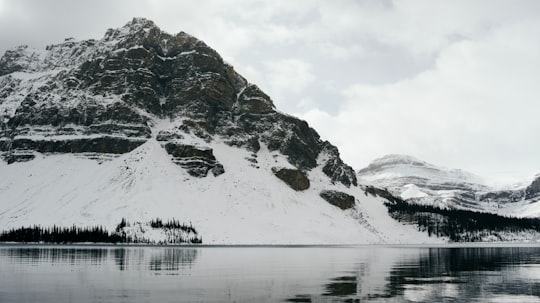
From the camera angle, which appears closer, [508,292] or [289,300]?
[289,300]

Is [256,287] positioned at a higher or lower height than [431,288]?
higher

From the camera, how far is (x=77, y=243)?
643ft

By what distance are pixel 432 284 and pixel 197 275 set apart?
26.0m

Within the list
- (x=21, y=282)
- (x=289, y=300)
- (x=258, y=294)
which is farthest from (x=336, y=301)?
(x=21, y=282)

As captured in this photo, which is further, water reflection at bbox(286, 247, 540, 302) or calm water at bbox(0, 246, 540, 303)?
water reflection at bbox(286, 247, 540, 302)

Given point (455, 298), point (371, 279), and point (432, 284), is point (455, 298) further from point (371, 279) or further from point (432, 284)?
point (371, 279)

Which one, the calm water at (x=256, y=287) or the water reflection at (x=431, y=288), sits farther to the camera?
the water reflection at (x=431, y=288)

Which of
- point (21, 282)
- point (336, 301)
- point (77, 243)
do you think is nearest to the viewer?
point (336, 301)

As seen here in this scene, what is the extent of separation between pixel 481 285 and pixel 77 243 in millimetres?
166937

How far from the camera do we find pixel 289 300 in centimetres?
4269

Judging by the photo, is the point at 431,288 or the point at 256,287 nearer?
the point at 256,287

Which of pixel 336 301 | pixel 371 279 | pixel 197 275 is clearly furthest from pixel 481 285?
pixel 197 275

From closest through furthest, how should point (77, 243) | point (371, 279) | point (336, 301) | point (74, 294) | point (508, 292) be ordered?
1. point (336, 301)
2. point (74, 294)
3. point (508, 292)
4. point (371, 279)
5. point (77, 243)

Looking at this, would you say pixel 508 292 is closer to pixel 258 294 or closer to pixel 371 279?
pixel 371 279
